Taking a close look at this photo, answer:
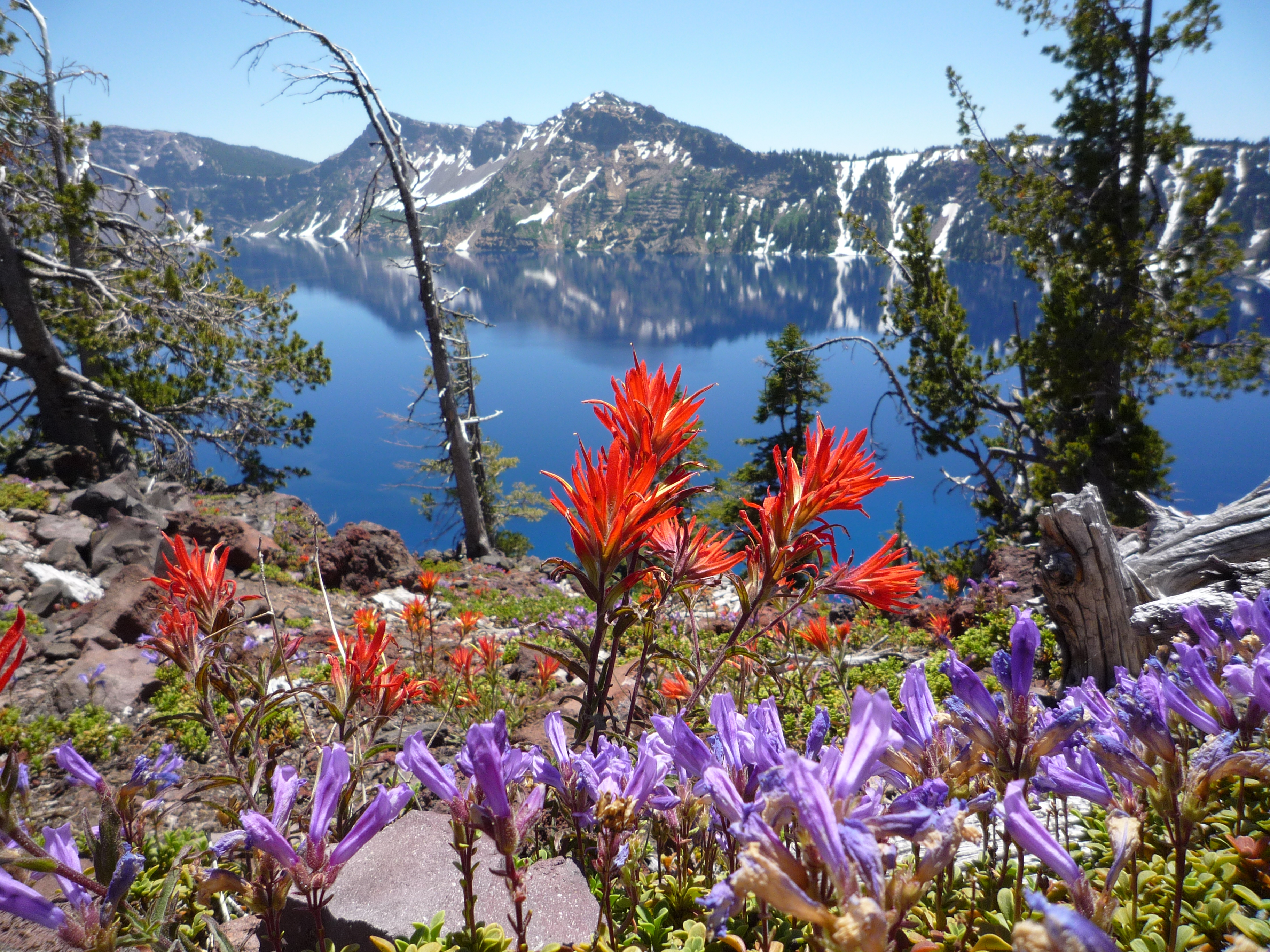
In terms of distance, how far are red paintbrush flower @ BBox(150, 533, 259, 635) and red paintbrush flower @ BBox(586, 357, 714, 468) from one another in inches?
40.8

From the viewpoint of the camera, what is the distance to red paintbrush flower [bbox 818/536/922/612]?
1.57m

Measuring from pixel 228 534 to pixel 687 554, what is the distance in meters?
8.18

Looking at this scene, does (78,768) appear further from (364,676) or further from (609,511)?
(609,511)

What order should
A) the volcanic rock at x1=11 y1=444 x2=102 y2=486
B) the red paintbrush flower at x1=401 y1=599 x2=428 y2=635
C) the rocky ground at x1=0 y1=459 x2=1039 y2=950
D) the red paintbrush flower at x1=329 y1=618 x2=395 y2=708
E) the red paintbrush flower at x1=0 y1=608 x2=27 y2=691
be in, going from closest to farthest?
the red paintbrush flower at x1=0 y1=608 x2=27 y2=691 → the red paintbrush flower at x1=329 y1=618 x2=395 y2=708 → the rocky ground at x1=0 y1=459 x2=1039 y2=950 → the red paintbrush flower at x1=401 y1=599 x2=428 y2=635 → the volcanic rock at x1=11 y1=444 x2=102 y2=486

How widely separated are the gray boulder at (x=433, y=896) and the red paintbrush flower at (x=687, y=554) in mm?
771

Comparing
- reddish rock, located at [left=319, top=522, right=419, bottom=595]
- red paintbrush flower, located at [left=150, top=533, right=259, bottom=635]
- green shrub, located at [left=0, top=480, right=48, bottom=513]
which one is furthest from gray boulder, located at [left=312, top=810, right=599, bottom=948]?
green shrub, located at [left=0, top=480, right=48, bottom=513]

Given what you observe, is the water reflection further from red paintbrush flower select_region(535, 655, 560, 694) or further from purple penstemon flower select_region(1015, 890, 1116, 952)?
purple penstemon flower select_region(1015, 890, 1116, 952)

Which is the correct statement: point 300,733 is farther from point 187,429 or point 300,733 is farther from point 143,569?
Answer: point 187,429

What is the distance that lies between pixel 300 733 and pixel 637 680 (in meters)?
3.41

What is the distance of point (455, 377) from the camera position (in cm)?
1903

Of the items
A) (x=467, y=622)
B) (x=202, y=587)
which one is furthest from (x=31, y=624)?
(x=202, y=587)

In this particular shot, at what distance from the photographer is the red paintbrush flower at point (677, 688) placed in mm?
2525

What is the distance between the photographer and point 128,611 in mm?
5598

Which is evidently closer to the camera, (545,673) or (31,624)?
(545,673)
